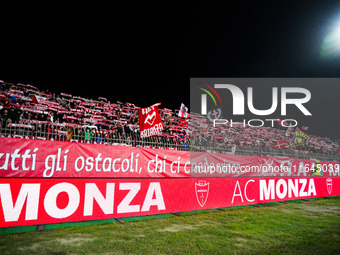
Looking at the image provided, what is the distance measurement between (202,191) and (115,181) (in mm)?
2923

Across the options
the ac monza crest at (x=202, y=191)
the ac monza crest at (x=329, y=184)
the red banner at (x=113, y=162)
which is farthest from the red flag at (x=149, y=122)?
the ac monza crest at (x=329, y=184)

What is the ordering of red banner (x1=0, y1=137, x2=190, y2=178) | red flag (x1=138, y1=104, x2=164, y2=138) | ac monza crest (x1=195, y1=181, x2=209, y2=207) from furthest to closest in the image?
red flag (x1=138, y1=104, x2=164, y2=138) < ac monza crest (x1=195, y1=181, x2=209, y2=207) < red banner (x1=0, y1=137, x2=190, y2=178)

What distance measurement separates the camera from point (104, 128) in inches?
666

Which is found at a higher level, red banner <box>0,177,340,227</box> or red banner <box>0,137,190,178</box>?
A: red banner <box>0,137,190,178</box>

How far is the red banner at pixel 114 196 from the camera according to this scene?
15.5 ft

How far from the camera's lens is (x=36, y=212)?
482 cm

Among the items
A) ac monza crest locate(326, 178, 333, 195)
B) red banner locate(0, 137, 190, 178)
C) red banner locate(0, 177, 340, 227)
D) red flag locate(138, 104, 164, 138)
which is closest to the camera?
red banner locate(0, 177, 340, 227)

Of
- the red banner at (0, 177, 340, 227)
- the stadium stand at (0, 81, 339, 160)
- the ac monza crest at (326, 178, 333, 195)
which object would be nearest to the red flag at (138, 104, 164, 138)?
the stadium stand at (0, 81, 339, 160)

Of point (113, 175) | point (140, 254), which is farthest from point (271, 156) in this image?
point (140, 254)

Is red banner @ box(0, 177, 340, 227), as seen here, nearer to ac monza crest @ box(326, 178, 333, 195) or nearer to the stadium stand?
the stadium stand

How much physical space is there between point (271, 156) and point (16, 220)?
896cm

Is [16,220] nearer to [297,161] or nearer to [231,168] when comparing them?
[231,168]

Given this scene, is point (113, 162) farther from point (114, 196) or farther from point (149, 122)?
point (149, 122)

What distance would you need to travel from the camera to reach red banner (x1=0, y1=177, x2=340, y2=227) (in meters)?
4.71
